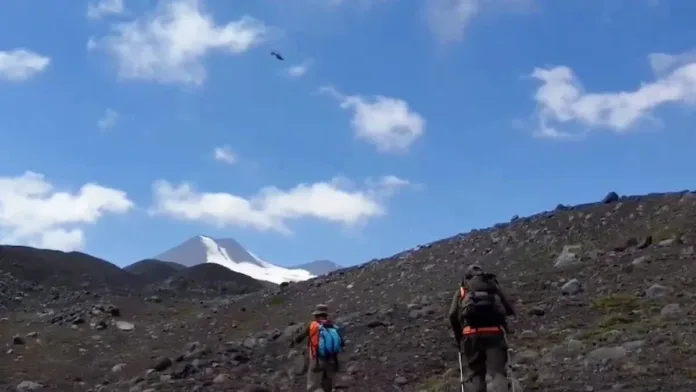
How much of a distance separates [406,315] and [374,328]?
1.10 metres

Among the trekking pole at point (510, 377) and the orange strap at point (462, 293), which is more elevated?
the orange strap at point (462, 293)

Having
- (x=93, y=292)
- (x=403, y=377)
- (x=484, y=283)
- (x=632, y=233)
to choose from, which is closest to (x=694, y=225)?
(x=632, y=233)

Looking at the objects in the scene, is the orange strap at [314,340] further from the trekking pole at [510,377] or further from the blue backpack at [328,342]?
the trekking pole at [510,377]

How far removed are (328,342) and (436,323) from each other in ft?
20.2

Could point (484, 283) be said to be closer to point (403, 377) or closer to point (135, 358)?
point (403, 377)

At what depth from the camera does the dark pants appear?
36.2 ft

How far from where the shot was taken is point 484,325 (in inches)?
435

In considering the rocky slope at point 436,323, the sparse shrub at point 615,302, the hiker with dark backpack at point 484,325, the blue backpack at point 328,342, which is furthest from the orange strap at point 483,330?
the sparse shrub at point 615,302

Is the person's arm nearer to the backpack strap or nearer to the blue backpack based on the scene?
the blue backpack

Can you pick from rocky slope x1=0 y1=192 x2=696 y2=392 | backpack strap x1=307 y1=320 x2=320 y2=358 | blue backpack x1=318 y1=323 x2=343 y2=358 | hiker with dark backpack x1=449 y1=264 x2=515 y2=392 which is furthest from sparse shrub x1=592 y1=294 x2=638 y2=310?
backpack strap x1=307 y1=320 x2=320 y2=358

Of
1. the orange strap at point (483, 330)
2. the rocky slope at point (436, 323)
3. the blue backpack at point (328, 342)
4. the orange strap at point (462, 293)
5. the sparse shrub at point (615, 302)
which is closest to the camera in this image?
the orange strap at point (483, 330)

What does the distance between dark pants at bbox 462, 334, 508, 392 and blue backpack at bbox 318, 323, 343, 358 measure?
8.98 ft

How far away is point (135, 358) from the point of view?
2258cm

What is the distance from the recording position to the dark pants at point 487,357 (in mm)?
11031
